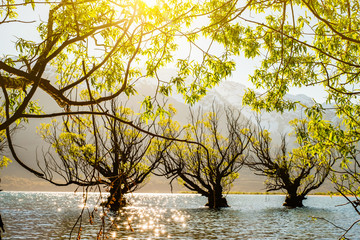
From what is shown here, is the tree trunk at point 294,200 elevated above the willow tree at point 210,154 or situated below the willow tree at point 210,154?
below

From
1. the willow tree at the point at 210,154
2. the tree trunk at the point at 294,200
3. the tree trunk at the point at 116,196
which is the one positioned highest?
the willow tree at the point at 210,154

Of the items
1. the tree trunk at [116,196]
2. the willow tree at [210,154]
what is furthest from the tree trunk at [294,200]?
the tree trunk at [116,196]

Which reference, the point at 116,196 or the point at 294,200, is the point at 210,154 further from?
the point at 116,196

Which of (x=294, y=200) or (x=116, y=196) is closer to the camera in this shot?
(x=116, y=196)

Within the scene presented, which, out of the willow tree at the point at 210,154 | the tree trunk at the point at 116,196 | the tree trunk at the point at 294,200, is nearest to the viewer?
the tree trunk at the point at 116,196

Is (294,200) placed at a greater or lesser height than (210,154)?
lesser

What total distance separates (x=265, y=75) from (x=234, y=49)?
53.0 inches

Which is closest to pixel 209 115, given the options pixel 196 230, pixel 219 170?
pixel 219 170

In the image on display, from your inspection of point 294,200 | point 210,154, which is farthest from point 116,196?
point 294,200

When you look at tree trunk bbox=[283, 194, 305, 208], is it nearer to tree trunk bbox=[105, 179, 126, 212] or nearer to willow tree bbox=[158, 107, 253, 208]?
willow tree bbox=[158, 107, 253, 208]

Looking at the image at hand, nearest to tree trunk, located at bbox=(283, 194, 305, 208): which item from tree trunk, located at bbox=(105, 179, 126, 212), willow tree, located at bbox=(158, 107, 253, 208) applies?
willow tree, located at bbox=(158, 107, 253, 208)

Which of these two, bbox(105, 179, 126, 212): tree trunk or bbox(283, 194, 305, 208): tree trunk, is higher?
bbox(105, 179, 126, 212): tree trunk

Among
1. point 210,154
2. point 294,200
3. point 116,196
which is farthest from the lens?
point 294,200

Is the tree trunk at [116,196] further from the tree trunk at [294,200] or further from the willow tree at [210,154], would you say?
the tree trunk at [294,200]
